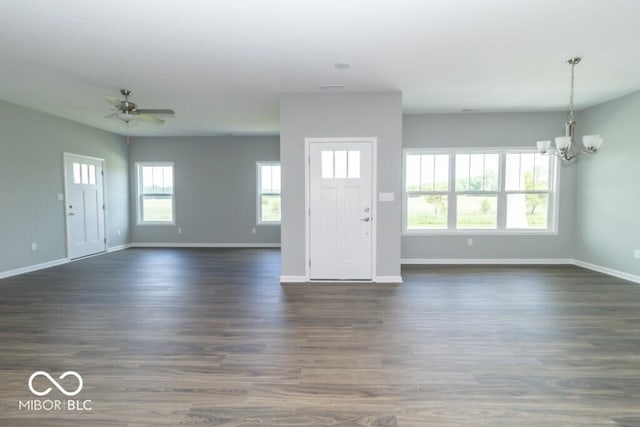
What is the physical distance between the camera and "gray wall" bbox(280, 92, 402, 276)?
4.72 meters

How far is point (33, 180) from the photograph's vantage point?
568 cm

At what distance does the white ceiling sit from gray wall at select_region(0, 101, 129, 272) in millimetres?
730

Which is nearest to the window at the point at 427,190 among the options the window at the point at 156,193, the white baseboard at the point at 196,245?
the white baseboard at the point at 196,245

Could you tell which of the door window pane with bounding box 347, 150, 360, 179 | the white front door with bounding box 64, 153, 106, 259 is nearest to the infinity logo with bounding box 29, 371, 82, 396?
the door window pane with bounding box 347, 150, 360, 179

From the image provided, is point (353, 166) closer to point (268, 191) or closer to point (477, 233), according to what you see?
point (477, 233)

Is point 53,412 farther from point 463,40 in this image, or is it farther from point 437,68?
point 437,68

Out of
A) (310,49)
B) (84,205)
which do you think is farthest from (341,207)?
(84,205)

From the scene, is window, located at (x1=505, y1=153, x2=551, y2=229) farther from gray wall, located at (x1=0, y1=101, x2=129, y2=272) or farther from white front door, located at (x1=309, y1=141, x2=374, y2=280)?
gray wall, located at (x1=0, y1=101, x2=129, y2=272)

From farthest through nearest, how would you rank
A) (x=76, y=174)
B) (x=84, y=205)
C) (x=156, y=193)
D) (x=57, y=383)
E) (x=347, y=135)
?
(x=156, y=193), (x=84, y=205), (x=76, y=174), (x=347, y=135), (x=57, y=383)

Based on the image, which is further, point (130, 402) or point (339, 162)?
point (339, 162)

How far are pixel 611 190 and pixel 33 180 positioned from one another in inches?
374

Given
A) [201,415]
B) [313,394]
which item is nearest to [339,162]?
[313,394]

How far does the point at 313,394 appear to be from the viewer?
2150 mm

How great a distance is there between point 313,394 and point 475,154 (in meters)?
5.45
